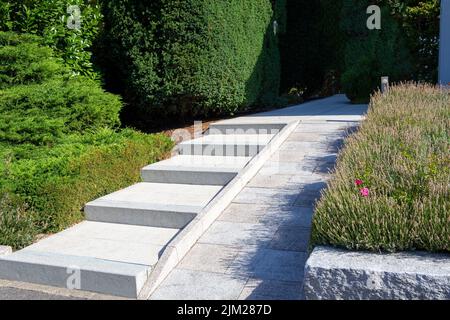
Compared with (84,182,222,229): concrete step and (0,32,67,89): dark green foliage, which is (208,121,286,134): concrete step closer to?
(84,182,222,229): concrete step

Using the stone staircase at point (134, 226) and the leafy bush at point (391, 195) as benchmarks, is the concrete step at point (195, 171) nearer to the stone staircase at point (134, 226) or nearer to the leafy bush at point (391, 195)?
the stone staircase at point (134, 226)

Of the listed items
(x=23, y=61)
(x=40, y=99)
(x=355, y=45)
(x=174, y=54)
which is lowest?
(x=40, y=99)

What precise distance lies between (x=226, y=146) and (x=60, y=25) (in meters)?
3.61

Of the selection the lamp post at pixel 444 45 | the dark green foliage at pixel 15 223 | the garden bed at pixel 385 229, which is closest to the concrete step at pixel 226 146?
the garden bed at pixel 385 229

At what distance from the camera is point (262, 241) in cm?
448

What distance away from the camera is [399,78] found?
12.7m

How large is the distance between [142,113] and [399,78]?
722 cm

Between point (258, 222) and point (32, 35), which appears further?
point (32, 35)

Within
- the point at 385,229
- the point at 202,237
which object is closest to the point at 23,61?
the point at 202,237

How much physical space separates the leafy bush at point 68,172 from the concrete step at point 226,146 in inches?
25.6

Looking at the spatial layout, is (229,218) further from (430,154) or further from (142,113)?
(142,113)

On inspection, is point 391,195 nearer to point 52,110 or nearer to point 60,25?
point 52,110

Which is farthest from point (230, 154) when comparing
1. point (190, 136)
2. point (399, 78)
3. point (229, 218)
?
point (399, 78)

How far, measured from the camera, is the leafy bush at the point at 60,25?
763cm
